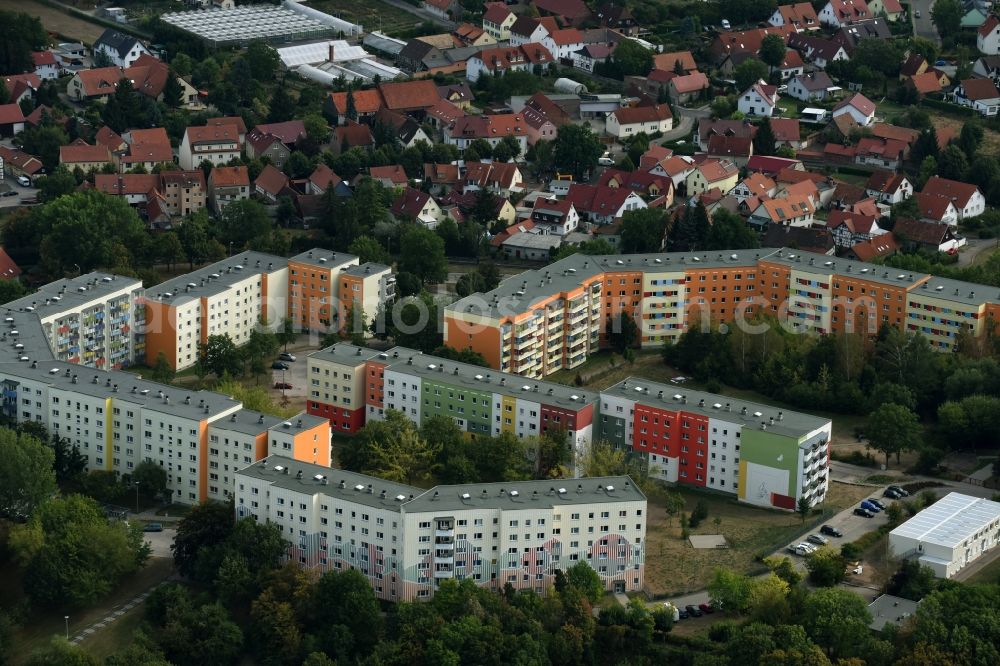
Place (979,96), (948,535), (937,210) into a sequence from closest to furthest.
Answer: (948,535) < (937,210) < (979,96)

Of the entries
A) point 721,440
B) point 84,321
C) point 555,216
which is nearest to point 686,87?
point 555,216

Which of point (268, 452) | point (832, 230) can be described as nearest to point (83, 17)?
point (832, 230)

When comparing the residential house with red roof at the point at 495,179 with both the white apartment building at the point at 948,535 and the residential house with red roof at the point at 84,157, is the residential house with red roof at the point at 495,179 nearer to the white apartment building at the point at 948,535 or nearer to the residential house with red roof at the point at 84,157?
the residential house with red roof at the point at 84,157

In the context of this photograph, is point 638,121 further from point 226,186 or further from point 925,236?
point 226,186

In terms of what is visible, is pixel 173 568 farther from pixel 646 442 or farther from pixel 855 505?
pixel 855 505

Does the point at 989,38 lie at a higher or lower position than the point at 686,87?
higher

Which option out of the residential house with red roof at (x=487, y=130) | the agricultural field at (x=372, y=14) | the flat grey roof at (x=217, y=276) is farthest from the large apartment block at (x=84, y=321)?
the agricultural field at (x=372, y=14)
